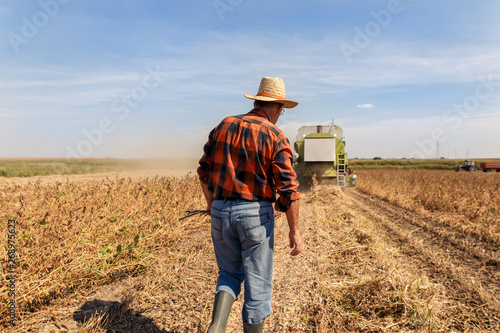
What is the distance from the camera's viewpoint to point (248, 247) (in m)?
2.36

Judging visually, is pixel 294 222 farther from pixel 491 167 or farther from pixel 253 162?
pixel 491 167

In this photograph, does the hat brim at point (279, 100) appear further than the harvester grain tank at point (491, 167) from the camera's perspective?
No

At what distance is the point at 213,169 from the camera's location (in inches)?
99.0

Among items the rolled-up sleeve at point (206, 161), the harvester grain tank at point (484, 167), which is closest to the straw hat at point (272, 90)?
the rolled-up sleeve at point (206, 161)

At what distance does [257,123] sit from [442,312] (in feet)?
8.31

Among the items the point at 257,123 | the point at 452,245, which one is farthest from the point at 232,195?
the point at 452,245

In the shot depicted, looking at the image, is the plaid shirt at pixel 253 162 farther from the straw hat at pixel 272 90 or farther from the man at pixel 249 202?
the straw hat at pixel 272 90

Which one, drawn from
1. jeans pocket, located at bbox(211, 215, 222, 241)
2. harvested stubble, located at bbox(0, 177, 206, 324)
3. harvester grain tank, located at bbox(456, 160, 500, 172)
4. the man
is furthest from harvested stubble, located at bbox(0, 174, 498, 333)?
harvester grain tank, located at bbox(456, 160, 500, 172)

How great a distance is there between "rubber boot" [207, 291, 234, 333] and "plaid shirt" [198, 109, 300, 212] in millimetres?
685

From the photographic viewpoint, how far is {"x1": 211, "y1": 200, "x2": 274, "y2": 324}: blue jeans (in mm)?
2301

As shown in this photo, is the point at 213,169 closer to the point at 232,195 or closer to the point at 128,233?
the point at 232,195

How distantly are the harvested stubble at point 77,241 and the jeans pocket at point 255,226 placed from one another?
4.47ft

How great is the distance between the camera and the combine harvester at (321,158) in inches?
546

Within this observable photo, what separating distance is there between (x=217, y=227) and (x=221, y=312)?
1.85ft
